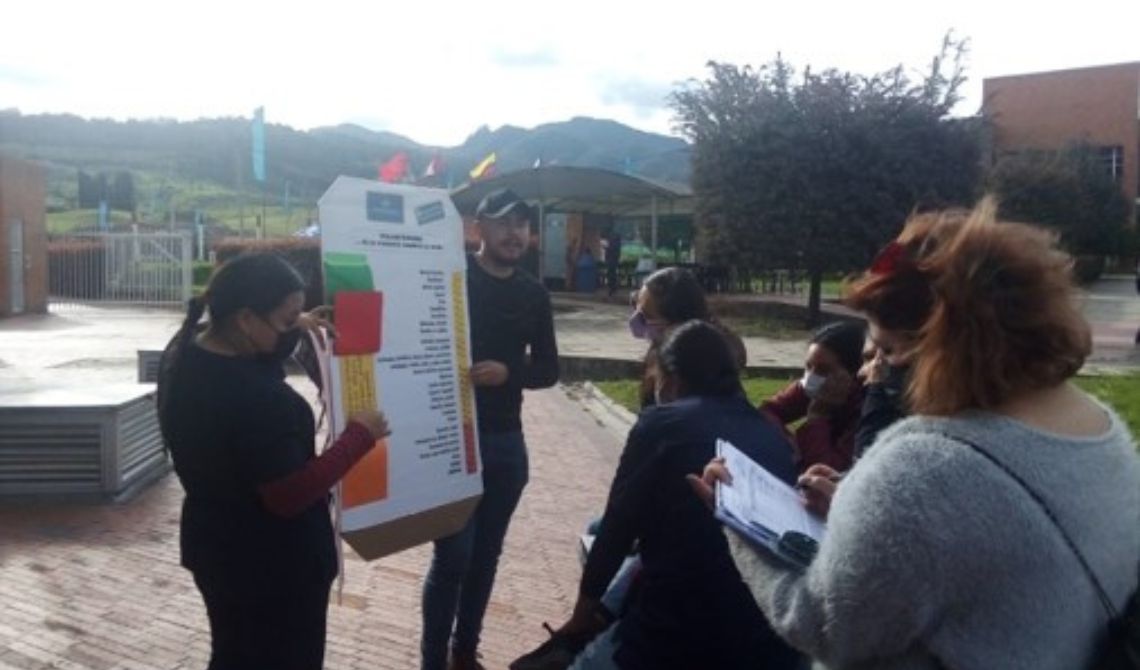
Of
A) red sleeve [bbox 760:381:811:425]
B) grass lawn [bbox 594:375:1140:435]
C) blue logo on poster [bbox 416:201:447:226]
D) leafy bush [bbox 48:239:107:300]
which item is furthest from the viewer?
leafy bush [bbox 48:239:107:300]

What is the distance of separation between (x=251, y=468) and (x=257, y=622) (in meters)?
0.42

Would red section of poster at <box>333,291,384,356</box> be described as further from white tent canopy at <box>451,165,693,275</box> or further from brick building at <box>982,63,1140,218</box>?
brick building at <box>982,63,1140,218</box>

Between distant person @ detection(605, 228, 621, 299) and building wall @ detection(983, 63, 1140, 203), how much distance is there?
2651 centimetres

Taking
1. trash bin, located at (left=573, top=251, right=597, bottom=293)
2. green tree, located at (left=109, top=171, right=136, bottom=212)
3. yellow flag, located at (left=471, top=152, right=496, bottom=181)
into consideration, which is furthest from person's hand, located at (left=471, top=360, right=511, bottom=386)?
green tree, located at (left=109, top=171, right=136, bottom=212)

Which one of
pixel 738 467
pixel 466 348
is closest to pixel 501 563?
pixel 466 348

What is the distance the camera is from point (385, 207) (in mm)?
3262

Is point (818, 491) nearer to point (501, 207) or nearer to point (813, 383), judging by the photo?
point (813, 383)

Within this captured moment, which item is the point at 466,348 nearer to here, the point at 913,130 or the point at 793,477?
the point at 793,477

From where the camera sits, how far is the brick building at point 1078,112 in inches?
→ 1956

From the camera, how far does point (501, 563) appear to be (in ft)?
19.9

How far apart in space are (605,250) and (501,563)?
80.6ft

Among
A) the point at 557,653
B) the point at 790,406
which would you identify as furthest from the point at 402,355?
the point at 790,406

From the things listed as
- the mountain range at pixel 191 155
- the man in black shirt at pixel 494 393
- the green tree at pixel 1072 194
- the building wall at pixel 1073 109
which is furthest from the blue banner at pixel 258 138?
the mountain range at pixel 191 155

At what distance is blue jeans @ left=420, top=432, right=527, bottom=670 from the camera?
3.81 meters
